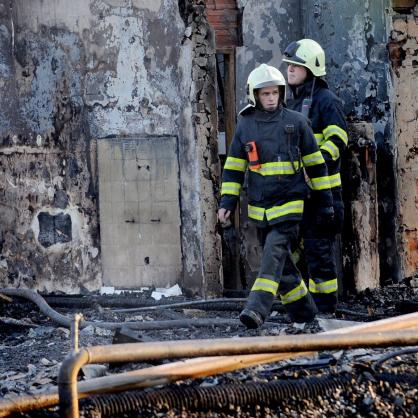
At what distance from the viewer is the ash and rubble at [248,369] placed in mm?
5434

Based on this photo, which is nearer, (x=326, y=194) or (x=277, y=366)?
(x=277, y=366)

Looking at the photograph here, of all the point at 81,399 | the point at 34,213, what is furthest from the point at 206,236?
the point at 81,399

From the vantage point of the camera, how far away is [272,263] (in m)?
7.99

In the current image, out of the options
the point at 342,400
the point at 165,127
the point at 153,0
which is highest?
the point at 153,0

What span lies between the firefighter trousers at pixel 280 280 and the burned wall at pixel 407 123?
10.7 ft

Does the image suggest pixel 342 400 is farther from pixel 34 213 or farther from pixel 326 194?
pixel 34 213

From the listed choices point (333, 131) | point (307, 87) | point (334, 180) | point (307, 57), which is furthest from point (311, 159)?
point (307, 57)

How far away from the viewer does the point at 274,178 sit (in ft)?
26.5

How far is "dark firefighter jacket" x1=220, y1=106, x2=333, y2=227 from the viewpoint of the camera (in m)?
8.09

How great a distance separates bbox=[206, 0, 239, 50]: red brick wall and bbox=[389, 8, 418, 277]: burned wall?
2.00 m

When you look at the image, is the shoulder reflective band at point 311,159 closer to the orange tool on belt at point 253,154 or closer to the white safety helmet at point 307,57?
the orange tool on belt at point 253,154

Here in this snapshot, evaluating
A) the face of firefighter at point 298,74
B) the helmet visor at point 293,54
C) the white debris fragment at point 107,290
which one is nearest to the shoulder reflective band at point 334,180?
the face of firefighter at point 298,74

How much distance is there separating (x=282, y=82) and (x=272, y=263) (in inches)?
51.1

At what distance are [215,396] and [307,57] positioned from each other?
467cm
